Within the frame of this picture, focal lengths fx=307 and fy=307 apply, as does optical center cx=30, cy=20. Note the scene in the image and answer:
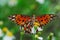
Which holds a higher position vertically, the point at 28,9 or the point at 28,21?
the point at 28,9

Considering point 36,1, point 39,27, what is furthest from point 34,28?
point 36,1

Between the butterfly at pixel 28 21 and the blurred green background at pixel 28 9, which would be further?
the blurred green background at pixel 28 9

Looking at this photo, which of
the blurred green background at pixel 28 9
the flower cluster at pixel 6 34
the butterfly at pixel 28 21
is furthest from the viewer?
the blurred green background at pixel 28 9

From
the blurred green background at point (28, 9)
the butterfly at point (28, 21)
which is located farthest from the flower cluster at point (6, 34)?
the butterfly at point (28, 21)

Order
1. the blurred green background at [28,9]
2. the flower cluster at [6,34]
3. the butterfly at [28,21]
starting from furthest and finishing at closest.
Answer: the blurred green background at [28,9] < the flower cluster at [6,34] < the butterfly at [28,21]

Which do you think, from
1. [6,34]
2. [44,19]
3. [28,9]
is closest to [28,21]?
[44,19]

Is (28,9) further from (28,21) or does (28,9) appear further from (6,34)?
(28,21)

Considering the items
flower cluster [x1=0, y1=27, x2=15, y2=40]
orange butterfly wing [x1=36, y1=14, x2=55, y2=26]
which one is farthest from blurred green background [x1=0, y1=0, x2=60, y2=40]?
orange butterfly wing [x1=36, y1=14, x2=55, y2=26]

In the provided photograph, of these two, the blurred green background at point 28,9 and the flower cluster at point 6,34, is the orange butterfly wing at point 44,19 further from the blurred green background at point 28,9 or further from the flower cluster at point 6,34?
the blurred green background at point 28,9

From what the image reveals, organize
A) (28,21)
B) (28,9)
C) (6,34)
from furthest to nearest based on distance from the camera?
(28,9) < (6,34) < (28,21)

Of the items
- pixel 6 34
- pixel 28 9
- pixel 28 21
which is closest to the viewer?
pixel 28 21

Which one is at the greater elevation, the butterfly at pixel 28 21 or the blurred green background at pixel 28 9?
the blurred green background at pixel 28 9
